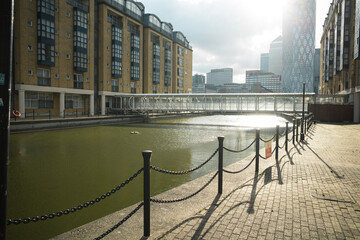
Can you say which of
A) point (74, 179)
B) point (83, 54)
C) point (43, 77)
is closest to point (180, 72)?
point (83, 54)

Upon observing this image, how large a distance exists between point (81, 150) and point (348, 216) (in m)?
14.7

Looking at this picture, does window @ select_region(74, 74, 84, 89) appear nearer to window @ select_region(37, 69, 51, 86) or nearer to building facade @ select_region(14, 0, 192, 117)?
building facade @ select_region(14, 0, 192, 117)

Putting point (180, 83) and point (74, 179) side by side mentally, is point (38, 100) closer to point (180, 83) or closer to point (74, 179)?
point (74, 179)

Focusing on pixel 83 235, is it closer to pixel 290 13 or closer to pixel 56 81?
pixel 56 81

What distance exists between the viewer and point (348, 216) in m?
4.70

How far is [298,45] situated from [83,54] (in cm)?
17253

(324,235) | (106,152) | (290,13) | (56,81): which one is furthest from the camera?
(290,13)

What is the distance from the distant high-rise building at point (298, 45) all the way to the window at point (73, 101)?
165307 millimetres

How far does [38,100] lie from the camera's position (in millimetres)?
35719

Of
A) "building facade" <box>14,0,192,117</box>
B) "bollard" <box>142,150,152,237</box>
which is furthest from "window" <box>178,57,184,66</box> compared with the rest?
"bollard" <box>142,150,152,237</box>

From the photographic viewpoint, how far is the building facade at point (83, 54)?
108 feet

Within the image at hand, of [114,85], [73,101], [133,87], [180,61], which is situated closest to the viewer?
[73,101]

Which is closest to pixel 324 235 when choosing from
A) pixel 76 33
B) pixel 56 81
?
pixel 56 81

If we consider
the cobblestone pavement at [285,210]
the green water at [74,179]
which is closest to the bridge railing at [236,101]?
the green water at [74,179]
